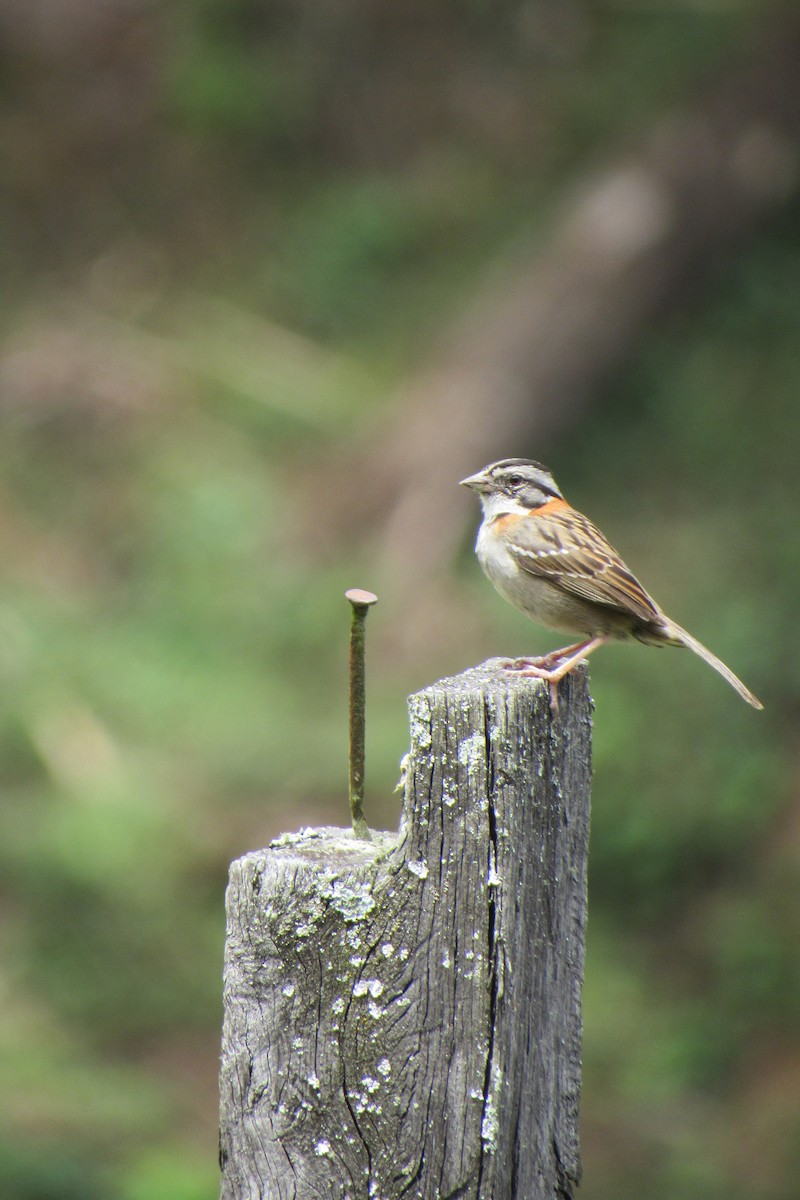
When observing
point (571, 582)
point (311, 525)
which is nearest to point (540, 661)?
point (571, 582)

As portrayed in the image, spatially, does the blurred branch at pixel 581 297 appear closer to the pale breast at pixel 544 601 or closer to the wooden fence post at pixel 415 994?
the pale breast at pixel 544 601

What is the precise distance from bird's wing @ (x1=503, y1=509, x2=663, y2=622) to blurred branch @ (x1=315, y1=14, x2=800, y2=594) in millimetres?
5829

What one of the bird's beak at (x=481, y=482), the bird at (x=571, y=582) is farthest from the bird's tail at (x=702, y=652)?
the bird's beak at (x=481, y=482)

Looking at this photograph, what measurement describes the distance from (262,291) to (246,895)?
1156cm

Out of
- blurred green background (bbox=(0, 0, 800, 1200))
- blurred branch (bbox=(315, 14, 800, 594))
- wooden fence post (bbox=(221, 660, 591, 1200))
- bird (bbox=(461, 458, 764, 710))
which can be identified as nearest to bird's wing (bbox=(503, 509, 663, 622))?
bird (bbox=(461, 458, 764, 710))

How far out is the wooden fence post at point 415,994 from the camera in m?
2.55

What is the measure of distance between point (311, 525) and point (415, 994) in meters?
9.00

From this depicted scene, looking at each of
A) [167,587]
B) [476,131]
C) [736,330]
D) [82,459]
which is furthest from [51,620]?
[476,131]

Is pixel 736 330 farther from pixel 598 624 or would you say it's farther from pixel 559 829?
pixel 559 829

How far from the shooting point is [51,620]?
33.9ft

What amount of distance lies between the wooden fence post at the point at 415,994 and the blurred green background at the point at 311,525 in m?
3.58

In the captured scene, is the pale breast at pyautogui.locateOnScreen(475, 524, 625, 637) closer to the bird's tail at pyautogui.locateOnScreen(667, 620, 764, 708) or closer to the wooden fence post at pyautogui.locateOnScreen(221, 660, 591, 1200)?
the bird's tail at pyautogui.locateOnScreen(667, 620, 764, 708)

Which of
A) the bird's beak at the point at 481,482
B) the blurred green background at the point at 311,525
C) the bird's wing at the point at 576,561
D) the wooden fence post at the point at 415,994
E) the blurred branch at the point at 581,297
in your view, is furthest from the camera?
the blurred branch at the point at 581,297

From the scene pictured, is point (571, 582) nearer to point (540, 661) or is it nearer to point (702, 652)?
point (702, 652)
